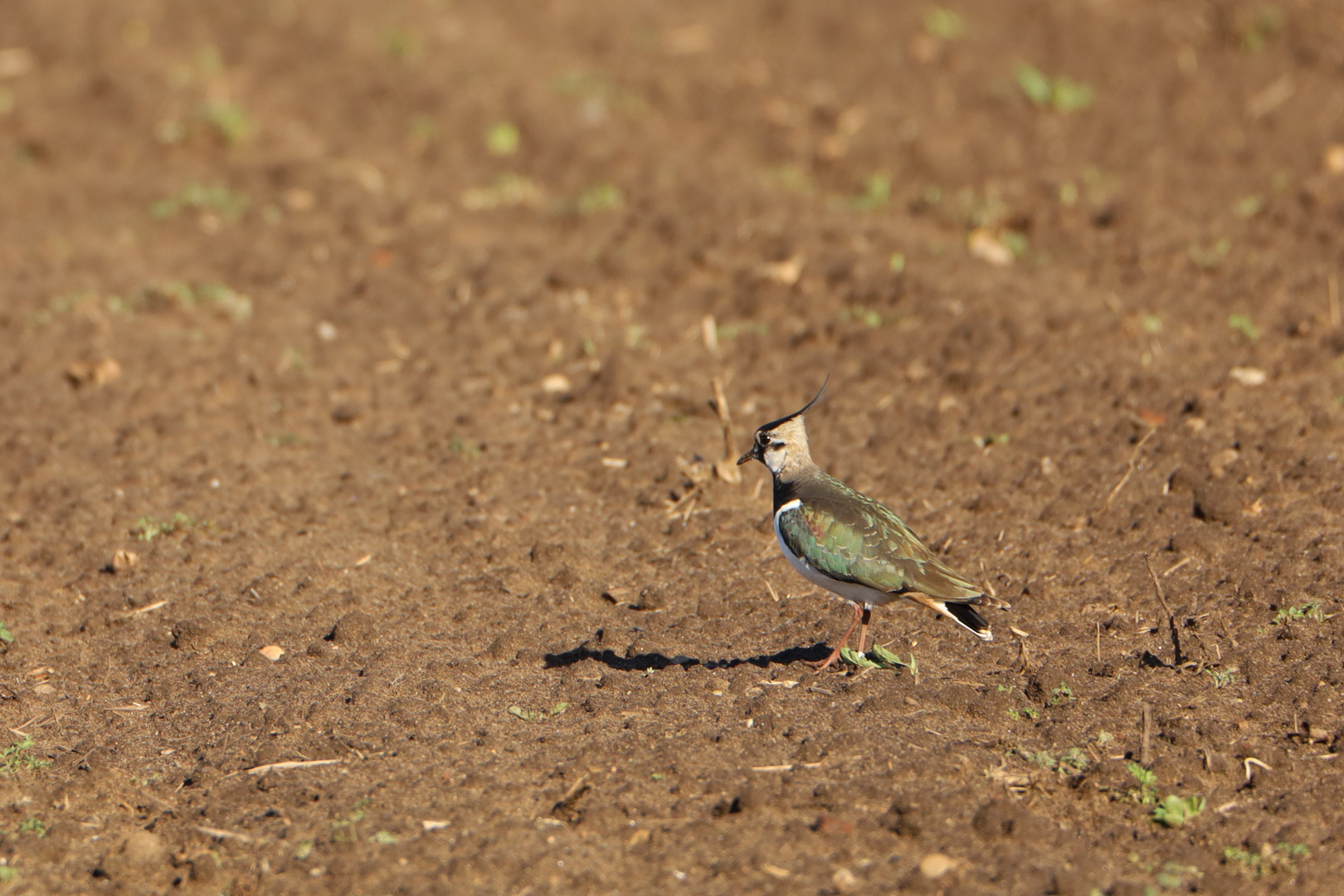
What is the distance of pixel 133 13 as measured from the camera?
13.1 m

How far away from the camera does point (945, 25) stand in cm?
1255

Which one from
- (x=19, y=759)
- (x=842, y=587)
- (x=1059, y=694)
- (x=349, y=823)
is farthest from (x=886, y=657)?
(x=19, y=759)

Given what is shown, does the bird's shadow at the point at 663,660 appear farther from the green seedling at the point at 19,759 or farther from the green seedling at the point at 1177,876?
the green seedling at the point at 19,759

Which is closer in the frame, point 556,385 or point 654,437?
point 654,437

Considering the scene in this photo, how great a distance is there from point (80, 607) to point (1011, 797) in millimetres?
4492

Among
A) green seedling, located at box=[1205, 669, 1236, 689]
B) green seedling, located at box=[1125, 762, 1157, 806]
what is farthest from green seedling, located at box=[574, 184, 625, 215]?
green seedling, located at box=[1125, 762, 1157, 806]

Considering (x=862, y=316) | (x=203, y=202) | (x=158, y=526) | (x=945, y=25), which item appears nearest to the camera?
(x=158, y=526)

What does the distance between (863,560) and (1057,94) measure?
A: 7.40 metres

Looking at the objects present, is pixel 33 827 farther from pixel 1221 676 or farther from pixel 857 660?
pixel 1221 676

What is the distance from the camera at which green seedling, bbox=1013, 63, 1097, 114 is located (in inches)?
443

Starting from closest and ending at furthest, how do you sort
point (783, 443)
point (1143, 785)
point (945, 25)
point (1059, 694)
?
point (1143, 785) < point (1059, 694) < point (783, 443) < point (945, 25)

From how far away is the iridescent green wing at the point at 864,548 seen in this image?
17.4 feet

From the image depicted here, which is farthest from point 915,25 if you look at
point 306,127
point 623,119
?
point 306,127

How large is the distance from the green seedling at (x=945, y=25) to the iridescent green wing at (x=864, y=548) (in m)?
8.26
